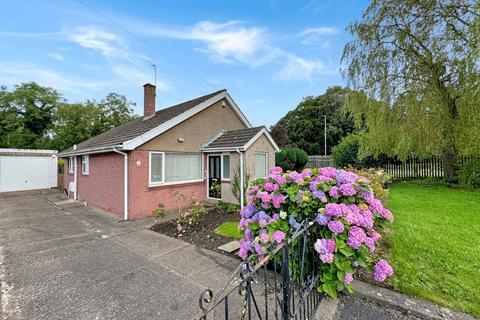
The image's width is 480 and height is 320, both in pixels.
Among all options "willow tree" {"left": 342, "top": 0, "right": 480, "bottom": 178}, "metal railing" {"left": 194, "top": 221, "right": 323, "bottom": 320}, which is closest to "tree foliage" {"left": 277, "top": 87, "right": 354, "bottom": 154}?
"willow tree" {"left": 342, "top": 0, "right": 480, "bottom": 178}

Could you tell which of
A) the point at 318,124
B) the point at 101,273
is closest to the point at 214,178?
the point at 101,273

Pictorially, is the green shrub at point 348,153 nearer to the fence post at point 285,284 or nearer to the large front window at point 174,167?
the large front window at point 174,167

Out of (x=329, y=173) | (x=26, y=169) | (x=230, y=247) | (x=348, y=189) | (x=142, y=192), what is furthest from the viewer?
(x=26, y=169)

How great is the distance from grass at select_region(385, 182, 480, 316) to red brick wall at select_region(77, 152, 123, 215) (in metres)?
8.41

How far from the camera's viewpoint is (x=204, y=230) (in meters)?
6.22

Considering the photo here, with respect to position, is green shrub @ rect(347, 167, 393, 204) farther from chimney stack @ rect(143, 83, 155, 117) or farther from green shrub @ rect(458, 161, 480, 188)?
chimney stack @ rect(143, 83, 155, 117)

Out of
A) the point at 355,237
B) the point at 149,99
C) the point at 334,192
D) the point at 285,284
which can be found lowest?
the point at 285,284

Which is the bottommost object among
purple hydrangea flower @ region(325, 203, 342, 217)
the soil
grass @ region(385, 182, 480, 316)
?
the soil

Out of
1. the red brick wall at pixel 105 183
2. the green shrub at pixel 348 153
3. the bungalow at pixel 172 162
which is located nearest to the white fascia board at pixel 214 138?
the bungalow at pixel 172 162

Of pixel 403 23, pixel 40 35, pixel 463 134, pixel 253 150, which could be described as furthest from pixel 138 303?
pixel 403 23

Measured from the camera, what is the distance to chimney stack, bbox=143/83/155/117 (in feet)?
40.0

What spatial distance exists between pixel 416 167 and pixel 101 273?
17163mm

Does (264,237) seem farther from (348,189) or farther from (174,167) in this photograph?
(174,167)

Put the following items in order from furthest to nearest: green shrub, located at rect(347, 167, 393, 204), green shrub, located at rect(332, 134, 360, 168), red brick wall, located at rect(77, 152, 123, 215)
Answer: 1. green shrub, located at rect(332, 134, 360, 168)
2. red brick wall, located at rect(77, 152, 123, 215)
3. green shrub, located at rect(347, 167, 393, 204)
